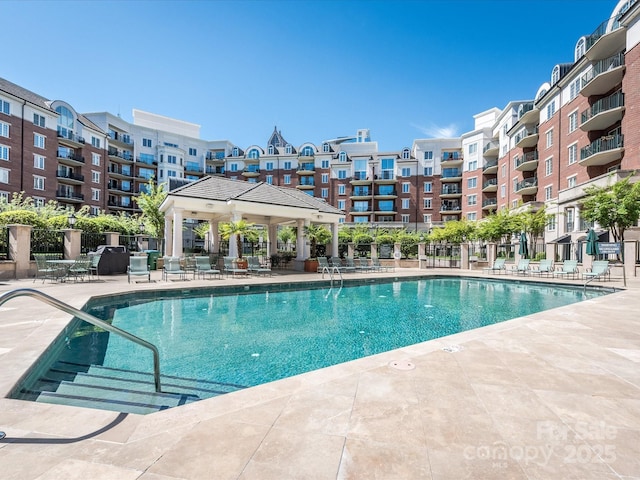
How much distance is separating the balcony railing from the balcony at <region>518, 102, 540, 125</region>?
26.9ft

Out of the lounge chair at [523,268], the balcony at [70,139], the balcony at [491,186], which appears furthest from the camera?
the balcony at [491,186]

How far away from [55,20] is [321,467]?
1606cm

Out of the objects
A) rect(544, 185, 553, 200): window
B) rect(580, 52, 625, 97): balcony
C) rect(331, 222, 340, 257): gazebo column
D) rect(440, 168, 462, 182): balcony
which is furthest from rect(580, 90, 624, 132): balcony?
rect(440, 168, 462, 182): balcony

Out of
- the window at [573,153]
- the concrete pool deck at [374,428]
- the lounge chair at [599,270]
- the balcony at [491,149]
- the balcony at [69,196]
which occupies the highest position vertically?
the balcony at [491,149]

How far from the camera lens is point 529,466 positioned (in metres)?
2.20

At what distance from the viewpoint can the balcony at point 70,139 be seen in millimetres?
38062

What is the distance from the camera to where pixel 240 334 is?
7297 mm

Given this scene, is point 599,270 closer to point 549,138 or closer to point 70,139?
point 549,138

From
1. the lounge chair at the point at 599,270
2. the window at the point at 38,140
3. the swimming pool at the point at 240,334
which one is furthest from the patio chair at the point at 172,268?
the window at the point at 38,140

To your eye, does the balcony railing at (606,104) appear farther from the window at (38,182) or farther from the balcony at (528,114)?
the window at (38,182)

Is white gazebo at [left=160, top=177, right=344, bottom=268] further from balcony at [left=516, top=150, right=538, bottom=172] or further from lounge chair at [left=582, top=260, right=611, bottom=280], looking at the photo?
balcony at [left=516, top=150, right=538, bottom=172]

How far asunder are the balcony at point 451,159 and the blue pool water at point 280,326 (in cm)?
3725

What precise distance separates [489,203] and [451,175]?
304 inches

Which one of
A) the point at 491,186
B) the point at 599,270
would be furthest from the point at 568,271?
the point at 491,186
